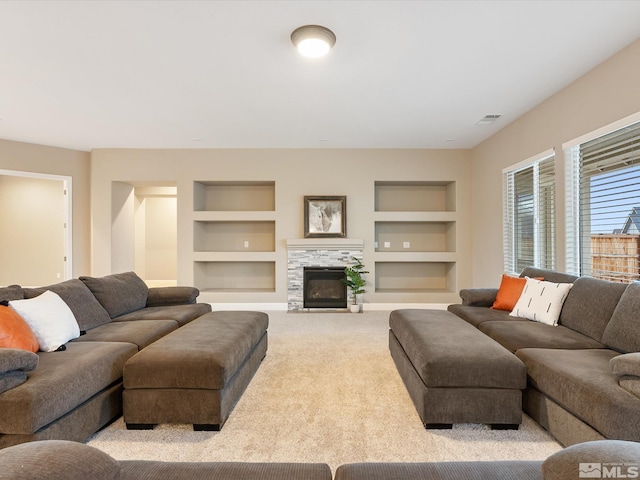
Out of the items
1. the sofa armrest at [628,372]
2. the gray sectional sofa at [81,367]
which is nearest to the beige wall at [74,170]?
the gray sectional sofa at [81,367]

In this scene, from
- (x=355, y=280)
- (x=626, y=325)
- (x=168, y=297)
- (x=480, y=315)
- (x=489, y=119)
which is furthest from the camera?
(x=355, y=280)

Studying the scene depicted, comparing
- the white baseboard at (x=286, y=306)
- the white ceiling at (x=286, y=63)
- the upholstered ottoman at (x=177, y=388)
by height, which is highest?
the white ceiling at (x=286, y=63)

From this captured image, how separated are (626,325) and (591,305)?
1.37 feet

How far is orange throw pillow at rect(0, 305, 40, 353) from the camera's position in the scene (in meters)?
1.98

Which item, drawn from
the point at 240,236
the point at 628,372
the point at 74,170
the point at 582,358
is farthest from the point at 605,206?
the point at 74,170

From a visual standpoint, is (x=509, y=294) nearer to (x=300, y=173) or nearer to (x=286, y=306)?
(x=286, y=306)

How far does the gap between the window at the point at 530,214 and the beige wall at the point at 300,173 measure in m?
1.12

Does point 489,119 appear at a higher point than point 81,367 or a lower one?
higher

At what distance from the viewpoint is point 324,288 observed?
19.1 feet

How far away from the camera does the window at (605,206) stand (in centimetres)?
281

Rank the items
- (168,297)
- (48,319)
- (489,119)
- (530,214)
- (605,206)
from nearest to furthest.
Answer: (48,319), (605,206), (168,297), (530,214), (489,119)

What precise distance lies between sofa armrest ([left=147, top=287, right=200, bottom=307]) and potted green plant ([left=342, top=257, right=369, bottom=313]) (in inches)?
99.4

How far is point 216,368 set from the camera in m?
2.06

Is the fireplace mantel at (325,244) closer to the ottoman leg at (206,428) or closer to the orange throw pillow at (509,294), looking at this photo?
the orange throw pillow at (509,294)
